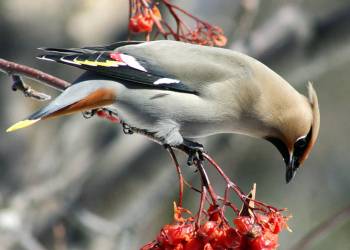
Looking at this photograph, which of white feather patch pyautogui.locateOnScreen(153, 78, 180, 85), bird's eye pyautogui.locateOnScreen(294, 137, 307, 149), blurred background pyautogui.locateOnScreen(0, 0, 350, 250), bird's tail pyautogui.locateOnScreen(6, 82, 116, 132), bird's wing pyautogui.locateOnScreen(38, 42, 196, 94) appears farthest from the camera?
blurred background pyautogui.locateOnScreen(0, 0, 350, 250)

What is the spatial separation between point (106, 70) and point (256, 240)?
2.75 ft

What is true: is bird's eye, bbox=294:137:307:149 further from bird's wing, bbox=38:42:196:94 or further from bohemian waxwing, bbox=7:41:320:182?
bird's wing, bbox=38:42:196:94

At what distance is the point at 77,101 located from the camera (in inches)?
115

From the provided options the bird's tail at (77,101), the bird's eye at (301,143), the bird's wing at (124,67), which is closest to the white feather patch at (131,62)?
→ the bird's wing at (124,67)

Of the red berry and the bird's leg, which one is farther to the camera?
the bird's leg

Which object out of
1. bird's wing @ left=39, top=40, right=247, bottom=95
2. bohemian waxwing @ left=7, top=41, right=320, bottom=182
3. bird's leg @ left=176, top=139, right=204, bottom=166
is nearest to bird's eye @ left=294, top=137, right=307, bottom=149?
bohemian waxwing @ left=7, top=41, right=320, bottom=182

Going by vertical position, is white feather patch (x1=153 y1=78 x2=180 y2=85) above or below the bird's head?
above

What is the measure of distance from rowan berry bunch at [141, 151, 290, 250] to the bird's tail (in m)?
0.44

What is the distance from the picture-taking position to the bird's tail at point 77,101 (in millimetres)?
2824

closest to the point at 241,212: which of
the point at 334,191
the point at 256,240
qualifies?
the point at 256,240

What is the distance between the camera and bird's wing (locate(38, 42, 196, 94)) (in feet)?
9.96

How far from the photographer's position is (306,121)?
3.27 m

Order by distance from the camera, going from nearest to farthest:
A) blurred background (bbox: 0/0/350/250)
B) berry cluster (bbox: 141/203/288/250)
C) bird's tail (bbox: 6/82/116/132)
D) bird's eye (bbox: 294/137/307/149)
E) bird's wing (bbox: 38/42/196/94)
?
1. berry cluster (bbox: 141/203/288/250)
2. bird's tail (bbox: 6/82/116/132)
3. bird's wing (bbox: 38/42/196/94)
4. bird's eye (bbox: 294/137/307/149)
5. blurred background (bbox: 0/0/350/250)

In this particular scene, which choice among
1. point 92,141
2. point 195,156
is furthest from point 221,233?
point 92,141
